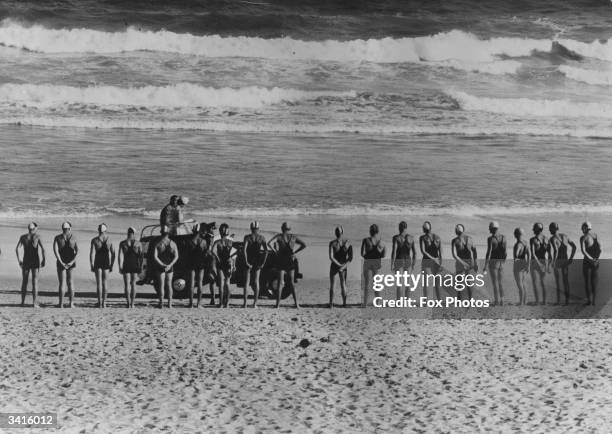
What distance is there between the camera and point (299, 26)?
240 inches

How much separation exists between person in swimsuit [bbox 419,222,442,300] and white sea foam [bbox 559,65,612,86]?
1.75 meters

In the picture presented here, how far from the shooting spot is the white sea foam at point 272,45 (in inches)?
235

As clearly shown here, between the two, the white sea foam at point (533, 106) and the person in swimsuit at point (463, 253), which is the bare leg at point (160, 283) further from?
the white sea foam at point (533, 106)

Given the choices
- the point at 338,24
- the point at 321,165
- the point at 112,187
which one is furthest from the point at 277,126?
the point at 112,187

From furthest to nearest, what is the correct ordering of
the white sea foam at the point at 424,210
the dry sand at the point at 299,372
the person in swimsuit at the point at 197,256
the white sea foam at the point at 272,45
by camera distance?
the white sea foam at the point at 424,210
the white sea foam at the point at 272,45
the person in swimsuit at the point at 197,256
the dry sand at the point at 299,372

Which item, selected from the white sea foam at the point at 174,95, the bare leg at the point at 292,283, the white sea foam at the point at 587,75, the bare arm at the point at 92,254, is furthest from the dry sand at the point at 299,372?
the white sea foam at the point at 587,75

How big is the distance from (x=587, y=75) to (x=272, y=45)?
2.34 m

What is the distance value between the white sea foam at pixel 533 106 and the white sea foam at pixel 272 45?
0.33 meters

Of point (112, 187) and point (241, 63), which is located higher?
point (241, 63)

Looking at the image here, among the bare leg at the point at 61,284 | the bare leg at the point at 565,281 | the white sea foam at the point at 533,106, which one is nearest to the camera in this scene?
the bare leg at the point at 61,284

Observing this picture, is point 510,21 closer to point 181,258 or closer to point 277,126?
point 277,126

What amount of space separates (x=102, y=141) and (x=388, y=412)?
3.21 m

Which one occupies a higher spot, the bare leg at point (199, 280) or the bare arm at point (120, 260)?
the bare arm at point (120, 260)

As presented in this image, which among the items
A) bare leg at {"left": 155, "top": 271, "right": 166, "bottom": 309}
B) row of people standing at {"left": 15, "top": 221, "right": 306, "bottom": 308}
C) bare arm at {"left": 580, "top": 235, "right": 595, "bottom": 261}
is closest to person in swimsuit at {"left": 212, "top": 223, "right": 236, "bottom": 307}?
row of people standing at {"left": 15, "top": 221, "right": 306, "bottom": 308}
